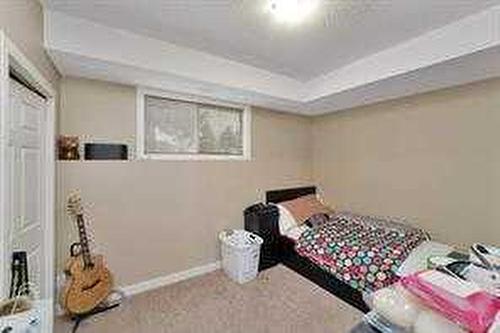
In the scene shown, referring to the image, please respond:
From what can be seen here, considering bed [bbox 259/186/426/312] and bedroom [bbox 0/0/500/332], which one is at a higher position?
bedroom [bbox 0/0/500/332]

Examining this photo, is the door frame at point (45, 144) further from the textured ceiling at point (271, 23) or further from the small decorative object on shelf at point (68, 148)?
the textured ceiling at point (271, 23)

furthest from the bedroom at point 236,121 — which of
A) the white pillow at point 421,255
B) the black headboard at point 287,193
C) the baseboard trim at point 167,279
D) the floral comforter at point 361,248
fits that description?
the white pillow at point 421,255

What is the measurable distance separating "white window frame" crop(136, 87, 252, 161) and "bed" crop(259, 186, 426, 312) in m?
0.87

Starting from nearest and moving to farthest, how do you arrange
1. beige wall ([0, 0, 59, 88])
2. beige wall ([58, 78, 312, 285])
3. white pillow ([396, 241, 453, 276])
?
beige wall ([0, 0, 59, 88]) < white pillow ([396, 241, 453, 276]) < beige wall ([58, 78, 312, 285])

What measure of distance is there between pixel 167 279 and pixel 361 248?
204 cm

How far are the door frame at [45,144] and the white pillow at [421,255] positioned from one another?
2.45 m

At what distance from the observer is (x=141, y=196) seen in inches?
109

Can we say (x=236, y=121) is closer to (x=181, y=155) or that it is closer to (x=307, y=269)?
(x=181, y=155)

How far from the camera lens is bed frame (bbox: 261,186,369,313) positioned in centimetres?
246

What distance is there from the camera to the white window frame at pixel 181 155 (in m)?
2.86

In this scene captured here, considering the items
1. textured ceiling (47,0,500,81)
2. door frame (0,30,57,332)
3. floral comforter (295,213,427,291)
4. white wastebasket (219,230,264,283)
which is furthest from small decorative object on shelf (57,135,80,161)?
floral comforter (295,213,427,291)

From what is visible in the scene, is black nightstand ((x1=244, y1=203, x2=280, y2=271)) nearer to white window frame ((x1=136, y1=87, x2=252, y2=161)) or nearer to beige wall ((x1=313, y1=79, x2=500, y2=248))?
white window frame ((x1=136, y1=87, x2=252, y2=161))

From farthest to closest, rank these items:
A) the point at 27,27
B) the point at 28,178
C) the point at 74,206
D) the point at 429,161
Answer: the point at 429,161 < the point at 74,206 < the point at 28,178 < the point at 27,27

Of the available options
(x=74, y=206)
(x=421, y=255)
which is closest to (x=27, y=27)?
(x=74, y=206)
